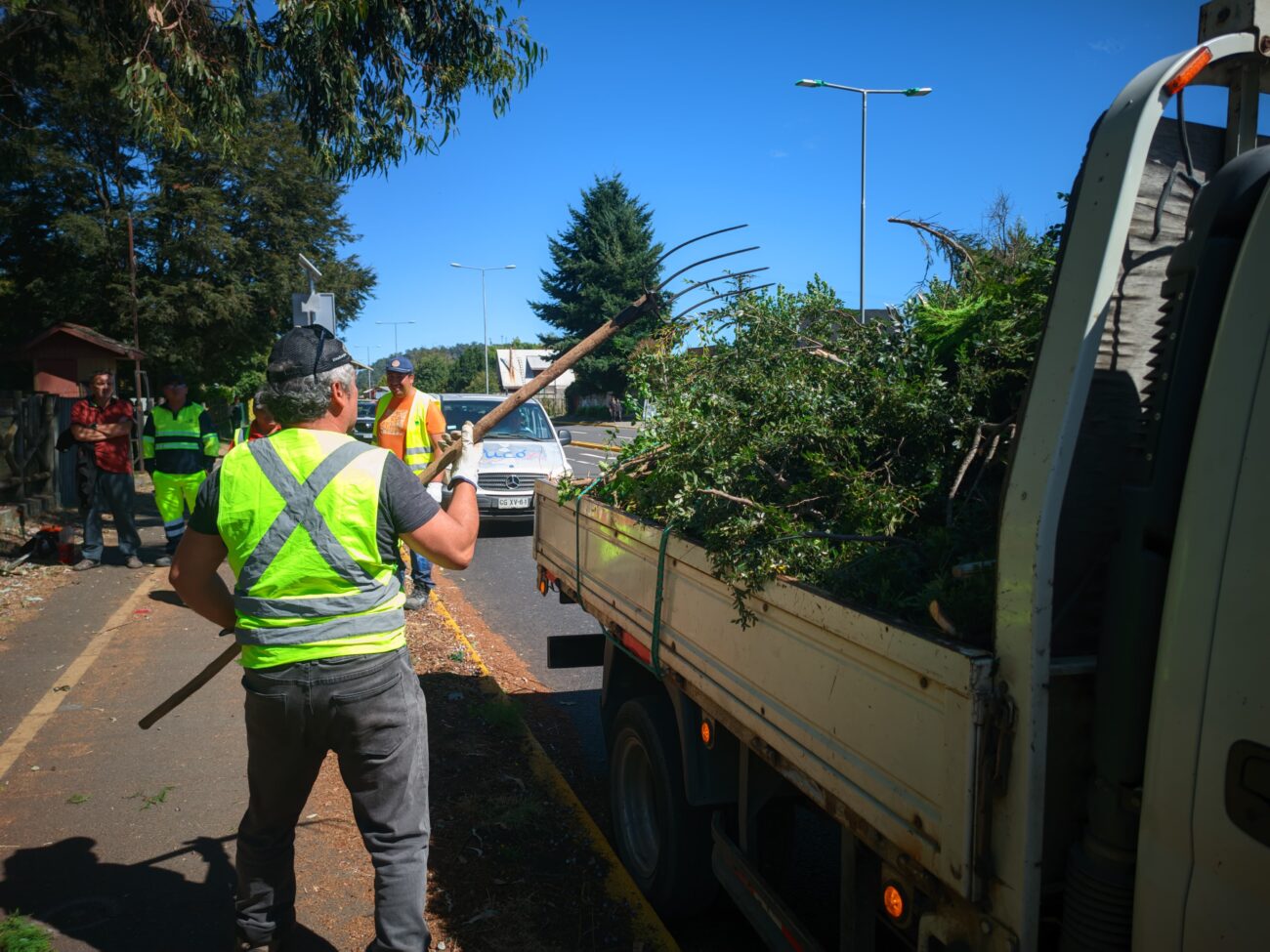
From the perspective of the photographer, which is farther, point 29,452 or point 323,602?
point 29,452

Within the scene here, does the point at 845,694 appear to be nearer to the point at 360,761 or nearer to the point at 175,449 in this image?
the point at 360,761

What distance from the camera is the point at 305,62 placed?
7695mm

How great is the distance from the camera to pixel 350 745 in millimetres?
2559

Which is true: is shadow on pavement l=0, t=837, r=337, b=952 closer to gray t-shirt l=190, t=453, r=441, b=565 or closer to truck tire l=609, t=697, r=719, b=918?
truck tire l=609, t=697, r=719, b=918

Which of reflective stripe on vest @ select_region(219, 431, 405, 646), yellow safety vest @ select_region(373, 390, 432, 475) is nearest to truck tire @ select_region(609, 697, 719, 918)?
reflective stripe on vest @ select_region(219, 431, 405, 646)

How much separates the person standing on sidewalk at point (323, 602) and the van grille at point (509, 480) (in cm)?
882

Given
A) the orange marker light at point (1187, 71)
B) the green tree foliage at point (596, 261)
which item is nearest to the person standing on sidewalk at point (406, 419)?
the orange marker light at point (1187, 71)

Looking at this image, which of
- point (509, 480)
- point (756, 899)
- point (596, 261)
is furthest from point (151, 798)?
point (596, 261)

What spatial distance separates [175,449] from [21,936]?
6357mm

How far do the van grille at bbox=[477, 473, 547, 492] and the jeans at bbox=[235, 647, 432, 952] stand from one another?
29.0 feet

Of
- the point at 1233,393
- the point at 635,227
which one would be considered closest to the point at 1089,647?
the point at 1233,393

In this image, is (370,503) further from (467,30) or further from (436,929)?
(467,30)

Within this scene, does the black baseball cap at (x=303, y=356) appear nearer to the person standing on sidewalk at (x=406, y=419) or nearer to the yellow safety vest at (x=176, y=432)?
the person standing on sidewalk at (x=406, y=419)

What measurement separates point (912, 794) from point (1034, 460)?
72cm
